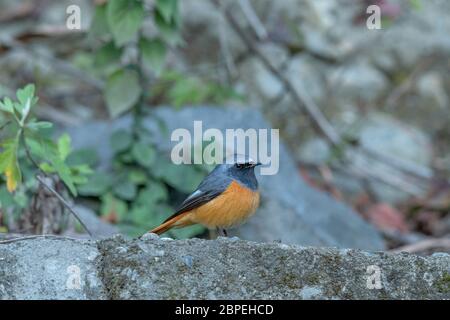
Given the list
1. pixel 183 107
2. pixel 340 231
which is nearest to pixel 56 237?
pixel 340 231

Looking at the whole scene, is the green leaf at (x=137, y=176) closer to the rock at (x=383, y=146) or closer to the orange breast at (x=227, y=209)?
the orange breast at (x=227, y=209)

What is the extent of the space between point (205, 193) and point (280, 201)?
195 cm

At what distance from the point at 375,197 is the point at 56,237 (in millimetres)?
6014

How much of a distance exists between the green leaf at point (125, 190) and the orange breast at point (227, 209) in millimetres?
1744

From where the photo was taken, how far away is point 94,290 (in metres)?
3.84

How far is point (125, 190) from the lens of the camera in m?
7.30

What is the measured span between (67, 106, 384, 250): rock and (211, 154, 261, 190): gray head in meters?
1.13

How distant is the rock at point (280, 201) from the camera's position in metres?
7.29

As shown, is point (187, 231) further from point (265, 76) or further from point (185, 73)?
point (265, 76)

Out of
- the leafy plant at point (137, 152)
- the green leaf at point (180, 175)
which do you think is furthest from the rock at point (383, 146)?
the leafy plant at point (137, 152)

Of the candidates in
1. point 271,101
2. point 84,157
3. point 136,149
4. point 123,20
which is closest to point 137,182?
point 136,149

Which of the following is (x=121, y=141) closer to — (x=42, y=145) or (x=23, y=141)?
(x=23, y=141)

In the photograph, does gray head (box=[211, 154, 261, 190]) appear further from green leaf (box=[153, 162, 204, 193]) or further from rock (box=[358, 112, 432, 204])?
rock (box=[358, 112, 432, 204])

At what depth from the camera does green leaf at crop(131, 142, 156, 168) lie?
725 cm
